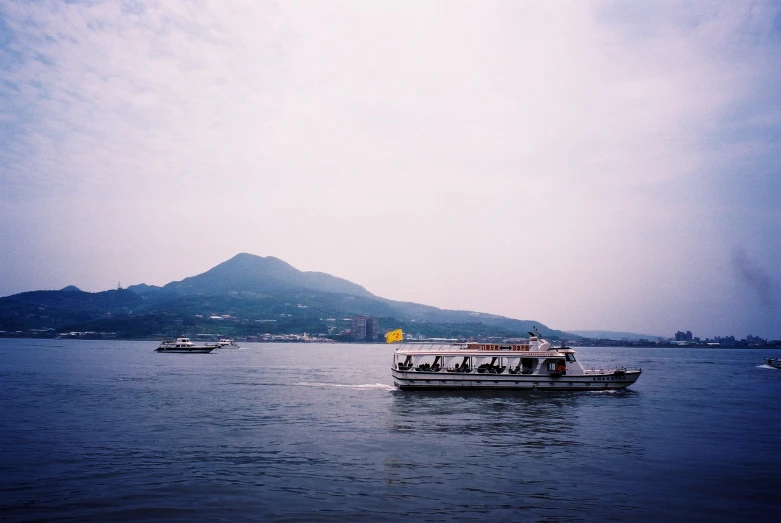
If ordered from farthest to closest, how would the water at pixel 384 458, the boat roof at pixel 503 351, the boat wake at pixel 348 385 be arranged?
1. the boat wake at pixel 348 385
2. the boat roof at pixel 503 351
3. the water at pixel 384 458

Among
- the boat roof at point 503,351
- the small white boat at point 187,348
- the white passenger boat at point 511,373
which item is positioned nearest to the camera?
the white passenger boat at point 511,373

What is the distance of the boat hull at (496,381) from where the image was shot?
58375 mm

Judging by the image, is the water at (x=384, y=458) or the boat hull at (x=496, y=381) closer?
the water at (x=384, y=458)

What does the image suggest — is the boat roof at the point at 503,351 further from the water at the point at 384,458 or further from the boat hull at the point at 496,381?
the water at the point at 384,458

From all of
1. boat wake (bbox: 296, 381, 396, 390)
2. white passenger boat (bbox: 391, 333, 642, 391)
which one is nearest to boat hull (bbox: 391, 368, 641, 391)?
white passenger boat (bbox: 391, 333, 642, 391)

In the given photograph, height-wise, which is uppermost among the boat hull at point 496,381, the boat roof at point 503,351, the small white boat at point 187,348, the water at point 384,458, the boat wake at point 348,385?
the boat roof at point 503,351

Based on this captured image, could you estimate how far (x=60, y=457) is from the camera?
96.4 ft

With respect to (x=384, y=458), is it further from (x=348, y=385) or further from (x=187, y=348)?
(x=187, y=348)

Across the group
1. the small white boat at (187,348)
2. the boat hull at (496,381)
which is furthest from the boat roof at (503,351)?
the small white boat at (187,348)

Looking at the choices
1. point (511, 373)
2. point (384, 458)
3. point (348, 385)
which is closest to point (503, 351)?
point (511, 373)

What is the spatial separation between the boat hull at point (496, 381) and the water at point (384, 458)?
227cm

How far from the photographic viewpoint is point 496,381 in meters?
58.6

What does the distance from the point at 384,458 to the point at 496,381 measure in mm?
30653

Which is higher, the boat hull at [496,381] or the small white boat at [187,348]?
the boat hull at [496,381]
